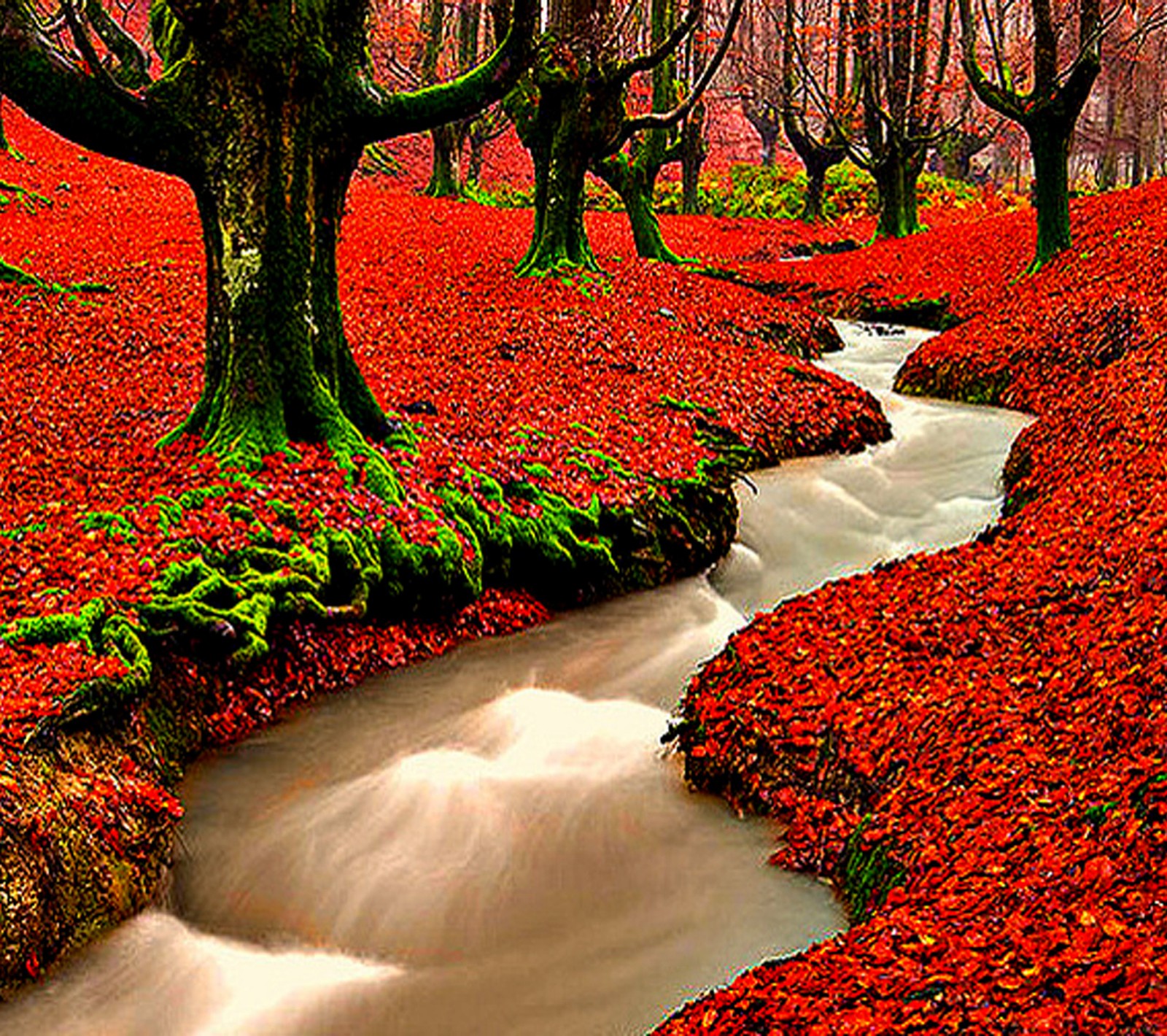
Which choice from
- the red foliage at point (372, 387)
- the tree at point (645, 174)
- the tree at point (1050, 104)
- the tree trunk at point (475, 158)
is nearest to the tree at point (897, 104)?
the tree at point (645, 174)

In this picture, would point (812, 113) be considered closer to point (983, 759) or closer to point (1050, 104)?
point (1050, 104)

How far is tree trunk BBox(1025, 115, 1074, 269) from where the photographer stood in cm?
1788

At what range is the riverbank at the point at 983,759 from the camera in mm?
3334

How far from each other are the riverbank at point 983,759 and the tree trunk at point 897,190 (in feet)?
57.4

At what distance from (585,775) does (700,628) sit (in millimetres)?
2424

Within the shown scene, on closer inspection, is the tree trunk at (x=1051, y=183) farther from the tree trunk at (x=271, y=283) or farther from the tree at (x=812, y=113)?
the tree trunk at (x=271, y=283)

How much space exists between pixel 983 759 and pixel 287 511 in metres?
4.84

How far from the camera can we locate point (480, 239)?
2153cm

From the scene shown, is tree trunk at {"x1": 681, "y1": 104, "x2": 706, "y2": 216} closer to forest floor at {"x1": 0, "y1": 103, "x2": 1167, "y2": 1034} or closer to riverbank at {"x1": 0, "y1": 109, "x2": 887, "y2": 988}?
riverbank at {"x1": 0, "y1": 109, "x2": 887, "y2": 988}

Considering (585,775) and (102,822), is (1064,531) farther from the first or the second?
(102,822)

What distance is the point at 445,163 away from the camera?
30.6m

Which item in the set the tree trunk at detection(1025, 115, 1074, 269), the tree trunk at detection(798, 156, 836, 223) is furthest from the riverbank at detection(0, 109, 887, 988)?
the tree trunk at detection(798, 156, 836, 223)

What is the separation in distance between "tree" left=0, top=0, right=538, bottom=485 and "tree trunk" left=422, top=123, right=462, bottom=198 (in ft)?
71.9

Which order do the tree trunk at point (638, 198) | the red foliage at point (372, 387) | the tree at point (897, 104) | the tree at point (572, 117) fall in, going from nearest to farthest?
the red foliage at point (372, 387) → the tree at point (572, 117) → the tree trunk at point (638, 198) → the tree at point (897, 104)
